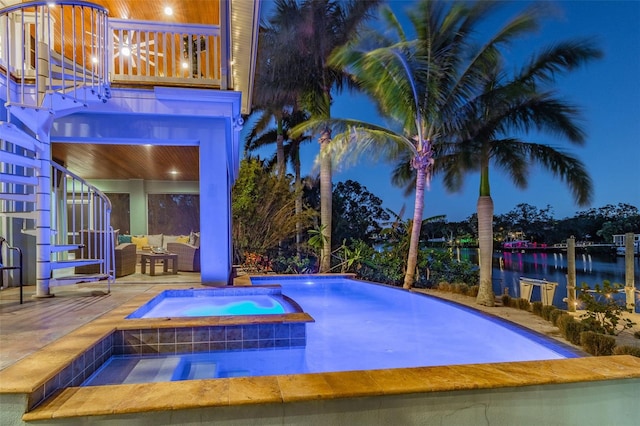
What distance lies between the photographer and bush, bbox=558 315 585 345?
15.3 feet

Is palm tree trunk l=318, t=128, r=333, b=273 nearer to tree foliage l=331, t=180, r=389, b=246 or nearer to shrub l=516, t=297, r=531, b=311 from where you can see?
tree foliage l=331, t=180, r=389, b=246

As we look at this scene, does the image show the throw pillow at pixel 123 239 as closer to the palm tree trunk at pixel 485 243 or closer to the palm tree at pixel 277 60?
the palm tree at pixel 277 60

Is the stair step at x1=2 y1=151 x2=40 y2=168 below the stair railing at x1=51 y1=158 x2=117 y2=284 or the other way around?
the other way around

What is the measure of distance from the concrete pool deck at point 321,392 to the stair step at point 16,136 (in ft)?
8.22

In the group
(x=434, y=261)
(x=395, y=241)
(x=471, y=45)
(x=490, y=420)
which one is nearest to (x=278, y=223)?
(x=395, y=241)

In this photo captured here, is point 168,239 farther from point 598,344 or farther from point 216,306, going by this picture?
point 598,344

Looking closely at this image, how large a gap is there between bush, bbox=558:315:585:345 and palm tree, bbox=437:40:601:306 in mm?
2860

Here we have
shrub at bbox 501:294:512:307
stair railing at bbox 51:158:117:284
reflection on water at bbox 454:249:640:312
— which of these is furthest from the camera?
reflection on water at bbox 454:249:640:312

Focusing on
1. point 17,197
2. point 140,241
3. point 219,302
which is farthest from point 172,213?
point 17,197

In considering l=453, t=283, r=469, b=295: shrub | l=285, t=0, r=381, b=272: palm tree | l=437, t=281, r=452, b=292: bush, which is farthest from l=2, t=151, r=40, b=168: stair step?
l=437, t=281, r=452, b=292: bush

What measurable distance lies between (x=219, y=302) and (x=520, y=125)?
7053mm

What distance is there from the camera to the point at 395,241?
40.1 ft

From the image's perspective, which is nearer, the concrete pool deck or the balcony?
the concrete pool deck

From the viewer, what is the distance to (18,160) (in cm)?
421
